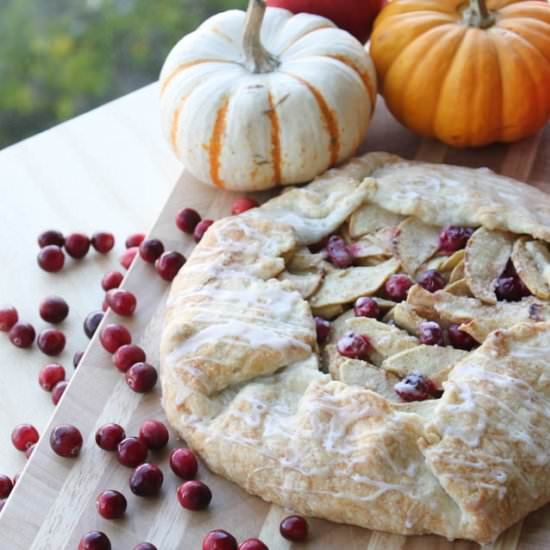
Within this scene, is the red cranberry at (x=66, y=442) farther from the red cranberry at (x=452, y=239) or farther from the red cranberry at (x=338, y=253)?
the red cranberry at (x=452, y=239)

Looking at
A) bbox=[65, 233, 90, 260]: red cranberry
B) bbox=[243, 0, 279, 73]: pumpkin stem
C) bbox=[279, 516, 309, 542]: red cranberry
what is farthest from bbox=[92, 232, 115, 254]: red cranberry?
bbox=[279, 516, 309, 542]: red cranberry

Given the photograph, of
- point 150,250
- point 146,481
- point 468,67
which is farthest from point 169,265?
point 468,67

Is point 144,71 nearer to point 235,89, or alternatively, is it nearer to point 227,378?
point 235,89

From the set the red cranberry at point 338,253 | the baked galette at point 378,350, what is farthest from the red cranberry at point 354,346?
the red cranberry at point 338,253

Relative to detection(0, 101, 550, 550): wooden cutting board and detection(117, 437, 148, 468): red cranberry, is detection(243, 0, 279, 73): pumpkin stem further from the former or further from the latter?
detection(117, 437, 148, 468): red cranberry

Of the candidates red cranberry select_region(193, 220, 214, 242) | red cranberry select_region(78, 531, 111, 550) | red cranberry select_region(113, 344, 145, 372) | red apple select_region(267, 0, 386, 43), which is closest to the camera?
red cranberry select_region(78, 531, 111, 550)

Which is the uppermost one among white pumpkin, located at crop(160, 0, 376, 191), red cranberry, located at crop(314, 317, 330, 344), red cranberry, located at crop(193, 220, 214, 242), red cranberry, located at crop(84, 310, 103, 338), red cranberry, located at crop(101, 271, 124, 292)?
white pumpkin, located at crop(160, 0, 376, 191)

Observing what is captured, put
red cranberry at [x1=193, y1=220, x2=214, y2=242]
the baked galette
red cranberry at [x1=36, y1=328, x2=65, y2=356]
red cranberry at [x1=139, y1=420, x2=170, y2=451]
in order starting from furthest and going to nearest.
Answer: red cranberry at [x1=193, y1=220, x2=214, y2=242] < red cranberry at [x1=36, y1=328, x2=65, y2=356] < red cranberry at [x1=139, y1=420, x2=170, y2=451] < the baked galette

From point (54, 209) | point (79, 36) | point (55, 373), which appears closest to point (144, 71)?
point (79, 36)
